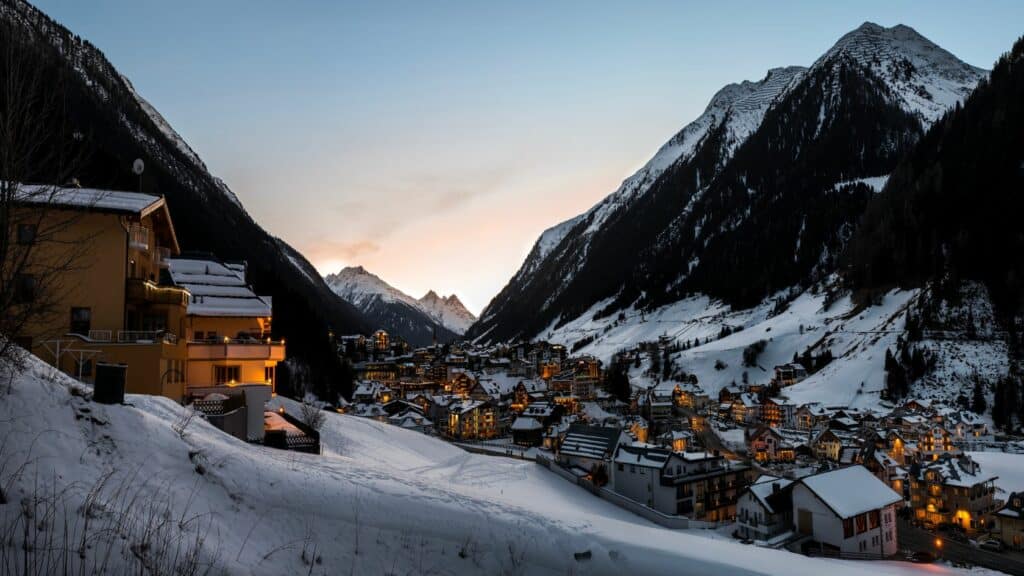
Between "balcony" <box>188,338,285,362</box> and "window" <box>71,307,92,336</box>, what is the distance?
251 inches

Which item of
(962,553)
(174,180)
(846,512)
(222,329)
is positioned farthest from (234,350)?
(174,180)

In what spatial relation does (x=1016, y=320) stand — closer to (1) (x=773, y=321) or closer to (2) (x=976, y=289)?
(2) (x=976, y=289)

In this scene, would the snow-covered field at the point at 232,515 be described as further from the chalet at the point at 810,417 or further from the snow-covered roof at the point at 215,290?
the chalet at the point at 810,417

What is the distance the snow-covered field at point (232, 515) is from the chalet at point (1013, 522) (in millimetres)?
46249

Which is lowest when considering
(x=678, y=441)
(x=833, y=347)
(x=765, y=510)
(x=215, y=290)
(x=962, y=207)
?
(x=678, y=441)

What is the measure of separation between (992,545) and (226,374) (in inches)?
2357

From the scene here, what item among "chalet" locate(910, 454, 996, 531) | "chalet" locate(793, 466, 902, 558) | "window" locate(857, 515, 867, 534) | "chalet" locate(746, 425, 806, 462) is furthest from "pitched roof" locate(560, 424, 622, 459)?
"chalet" locate(746, 425, 806, 462)

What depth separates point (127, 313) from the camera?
23.9m

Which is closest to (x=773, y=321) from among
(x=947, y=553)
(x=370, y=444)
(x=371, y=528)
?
(x=947, y=553)

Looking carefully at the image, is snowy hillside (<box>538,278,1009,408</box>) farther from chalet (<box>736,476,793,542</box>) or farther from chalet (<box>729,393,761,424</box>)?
chalet (<box>736,476,793,542</box>)

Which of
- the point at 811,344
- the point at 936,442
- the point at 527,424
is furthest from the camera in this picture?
the point at 811,344

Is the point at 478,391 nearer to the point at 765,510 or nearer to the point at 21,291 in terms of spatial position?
the point at 765,510

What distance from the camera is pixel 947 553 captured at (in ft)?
143

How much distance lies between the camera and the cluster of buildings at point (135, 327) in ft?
67.3
